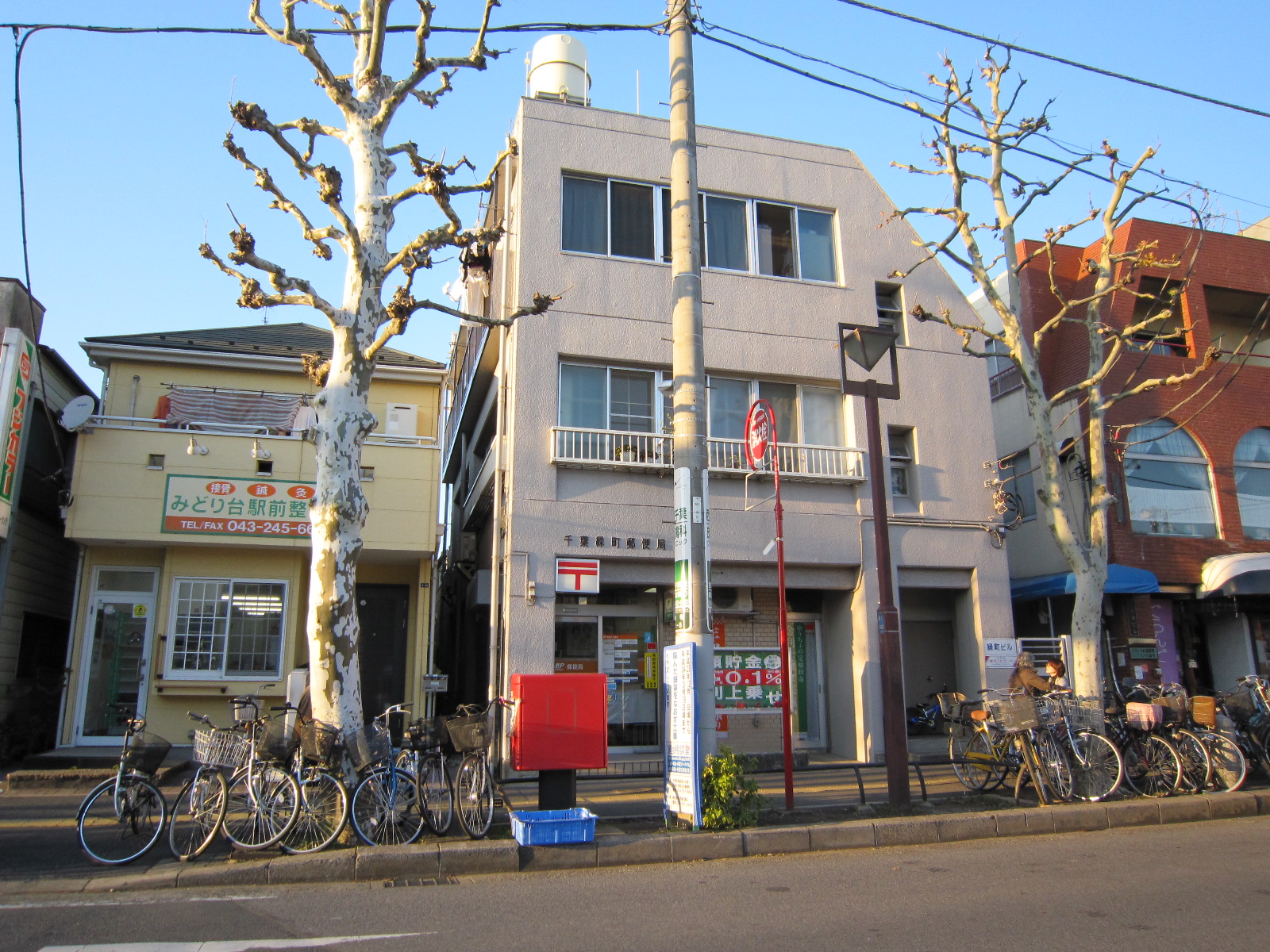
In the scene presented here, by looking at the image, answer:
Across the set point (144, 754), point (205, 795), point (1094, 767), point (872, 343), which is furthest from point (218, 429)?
point (1094, 767)

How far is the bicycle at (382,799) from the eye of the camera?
7.39m

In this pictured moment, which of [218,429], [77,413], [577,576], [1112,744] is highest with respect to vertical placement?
[218,429]

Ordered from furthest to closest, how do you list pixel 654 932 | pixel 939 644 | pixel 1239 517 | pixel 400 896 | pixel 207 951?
pixel 1239 517 < pixel 939 644 < pixel 400 896 < pixel 654 932 < pixel 207 951

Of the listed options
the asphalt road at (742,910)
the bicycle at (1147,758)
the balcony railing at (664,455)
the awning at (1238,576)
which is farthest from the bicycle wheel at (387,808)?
the awning at (1238,576)

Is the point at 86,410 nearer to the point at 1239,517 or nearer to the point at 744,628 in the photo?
the point at 744,628

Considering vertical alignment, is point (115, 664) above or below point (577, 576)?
below

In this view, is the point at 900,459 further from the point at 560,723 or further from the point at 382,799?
the point at 382,799

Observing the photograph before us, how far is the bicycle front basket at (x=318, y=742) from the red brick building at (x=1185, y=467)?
45.4ft

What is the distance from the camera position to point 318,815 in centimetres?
732

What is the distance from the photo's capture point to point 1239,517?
1731cm

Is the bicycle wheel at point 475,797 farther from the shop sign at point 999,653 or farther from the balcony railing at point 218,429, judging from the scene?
the shop sign at point 999,653

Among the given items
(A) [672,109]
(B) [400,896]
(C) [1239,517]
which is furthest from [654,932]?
(C) [1239,517]

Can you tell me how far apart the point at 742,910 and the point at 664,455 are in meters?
8.14

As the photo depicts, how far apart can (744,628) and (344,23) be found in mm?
10019
